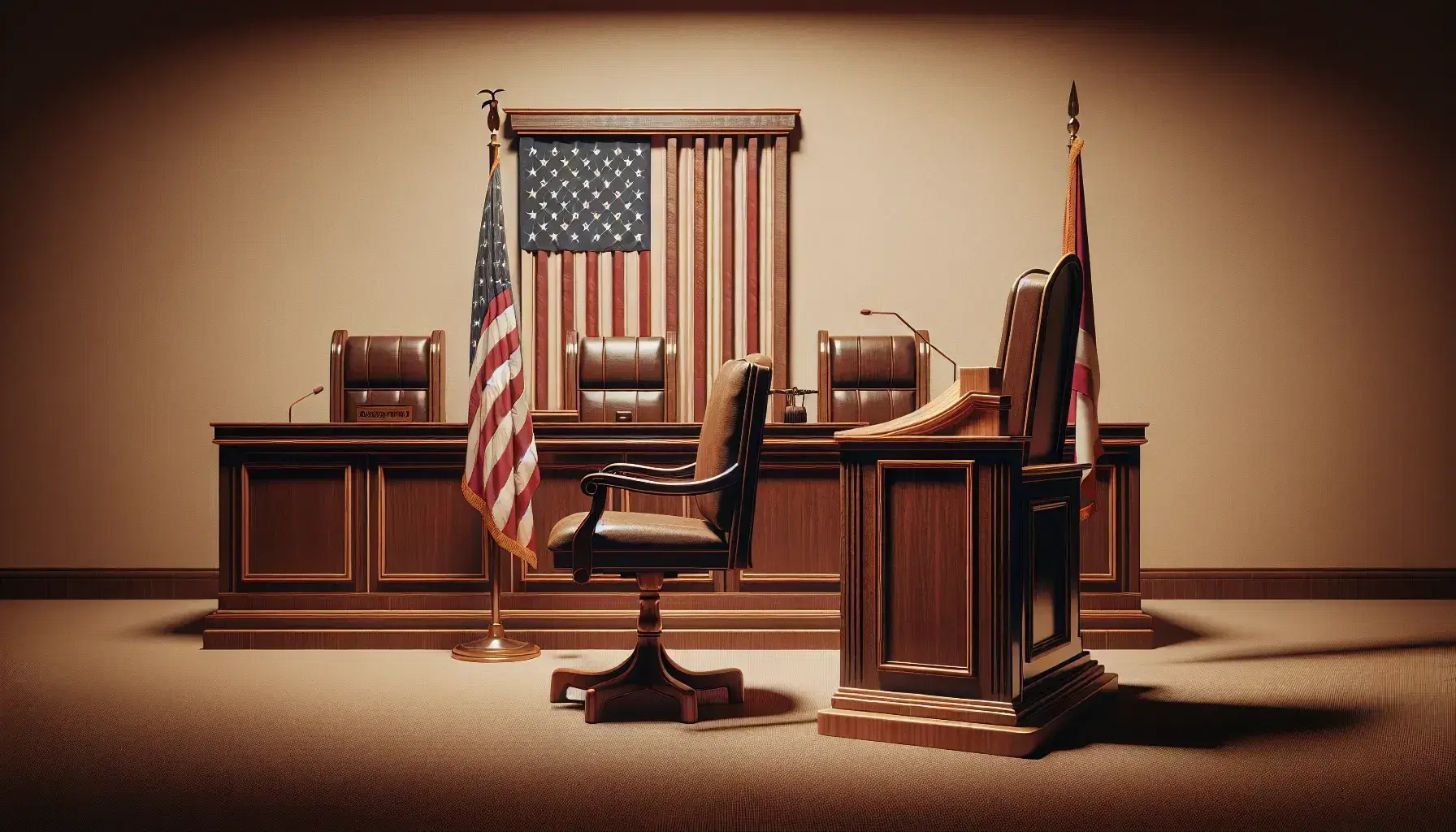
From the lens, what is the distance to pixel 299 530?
4945mm

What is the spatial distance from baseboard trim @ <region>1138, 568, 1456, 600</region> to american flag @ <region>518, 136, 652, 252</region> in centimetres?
355

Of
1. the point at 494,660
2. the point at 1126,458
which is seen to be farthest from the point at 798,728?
the point at 1126,458

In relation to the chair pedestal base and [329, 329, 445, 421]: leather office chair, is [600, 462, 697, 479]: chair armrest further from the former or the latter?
[329, 329, 445, 421]: leather office chair

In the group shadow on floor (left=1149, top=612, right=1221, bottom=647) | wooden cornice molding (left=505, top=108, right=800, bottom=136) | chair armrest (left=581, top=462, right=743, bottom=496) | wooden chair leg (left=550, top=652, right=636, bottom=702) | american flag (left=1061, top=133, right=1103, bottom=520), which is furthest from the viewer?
wooden cornice molding (left=505, top=108, right=800, bottom=136)

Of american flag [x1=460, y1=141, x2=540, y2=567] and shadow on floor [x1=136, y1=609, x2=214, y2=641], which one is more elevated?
american flag [x1=460, y1=141, x2=540, y2=567]

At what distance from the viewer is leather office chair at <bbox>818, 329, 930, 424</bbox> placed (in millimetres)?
5957

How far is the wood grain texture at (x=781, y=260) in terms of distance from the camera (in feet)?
22.2

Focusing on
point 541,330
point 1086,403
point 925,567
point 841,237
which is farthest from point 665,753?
point 841,237

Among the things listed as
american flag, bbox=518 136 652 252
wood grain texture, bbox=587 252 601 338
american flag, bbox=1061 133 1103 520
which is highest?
american flag, bbox=518 136 652 252

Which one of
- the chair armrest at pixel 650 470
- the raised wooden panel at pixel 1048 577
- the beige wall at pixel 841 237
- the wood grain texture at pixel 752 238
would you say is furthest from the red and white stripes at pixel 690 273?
the raised wooden panel at pixel 1048 577

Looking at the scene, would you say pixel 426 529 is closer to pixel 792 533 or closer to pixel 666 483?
pixel 792 533

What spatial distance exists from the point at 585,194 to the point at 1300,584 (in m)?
4.57

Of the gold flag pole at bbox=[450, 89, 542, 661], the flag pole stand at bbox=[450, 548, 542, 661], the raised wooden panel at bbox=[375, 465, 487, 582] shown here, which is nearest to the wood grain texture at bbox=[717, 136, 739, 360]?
the gold flag pole at bbox=[450, 89, 542, 661]

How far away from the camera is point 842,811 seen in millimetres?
2602
